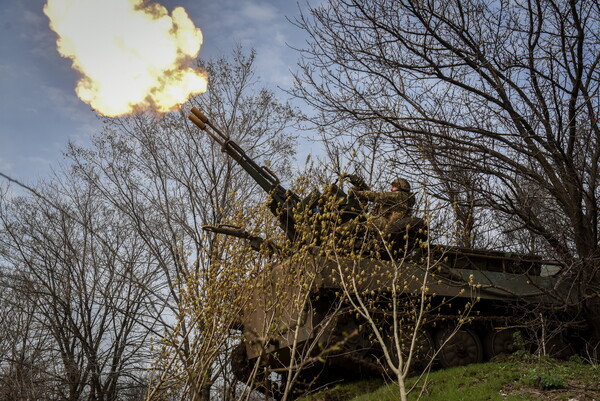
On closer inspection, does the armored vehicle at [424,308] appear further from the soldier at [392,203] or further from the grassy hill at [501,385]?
the grassy hill at [501,385]

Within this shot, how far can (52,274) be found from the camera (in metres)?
18.6

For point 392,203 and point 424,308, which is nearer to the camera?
point 424,308

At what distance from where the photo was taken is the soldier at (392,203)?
11.0 meters

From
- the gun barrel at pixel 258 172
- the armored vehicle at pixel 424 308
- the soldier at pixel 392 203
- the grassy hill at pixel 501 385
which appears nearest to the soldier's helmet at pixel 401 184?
the soldier at pixel 392 203

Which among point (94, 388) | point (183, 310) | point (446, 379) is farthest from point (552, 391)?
point (94, 388)

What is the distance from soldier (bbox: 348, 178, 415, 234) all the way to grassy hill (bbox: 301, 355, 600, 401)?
8.62ft

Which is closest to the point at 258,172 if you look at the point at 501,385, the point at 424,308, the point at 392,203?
the point at 392,203

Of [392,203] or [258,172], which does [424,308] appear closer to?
[392,203]

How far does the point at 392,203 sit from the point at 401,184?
1.47 feet

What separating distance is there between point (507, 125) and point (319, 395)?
5.60m

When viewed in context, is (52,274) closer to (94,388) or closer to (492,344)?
(94,388)

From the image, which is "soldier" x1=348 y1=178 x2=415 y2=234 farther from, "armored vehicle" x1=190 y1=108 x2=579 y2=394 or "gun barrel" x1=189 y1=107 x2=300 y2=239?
"gun barrel" x1=189 y1=107 x2=300 y2=239

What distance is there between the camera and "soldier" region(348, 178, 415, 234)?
433 inches

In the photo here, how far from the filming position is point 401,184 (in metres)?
11.6
